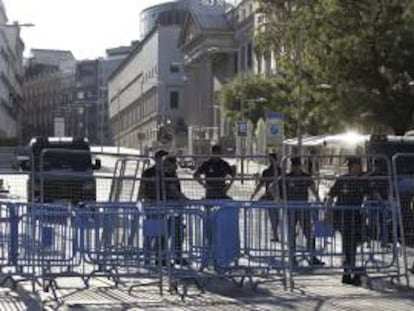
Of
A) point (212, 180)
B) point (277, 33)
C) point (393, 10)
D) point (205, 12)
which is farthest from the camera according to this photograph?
point (205, 12)

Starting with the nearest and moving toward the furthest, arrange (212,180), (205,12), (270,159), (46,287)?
(46,287)
(212,180)
(270,159)
(205,12)

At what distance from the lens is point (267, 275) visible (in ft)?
44.2

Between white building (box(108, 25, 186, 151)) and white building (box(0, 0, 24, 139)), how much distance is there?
17.1 meters

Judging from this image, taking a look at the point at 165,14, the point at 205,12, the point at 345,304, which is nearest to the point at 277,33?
the point at 345,304

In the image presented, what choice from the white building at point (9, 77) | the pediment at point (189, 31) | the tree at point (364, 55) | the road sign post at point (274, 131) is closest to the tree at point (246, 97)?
the road sign post at point (274, 131)

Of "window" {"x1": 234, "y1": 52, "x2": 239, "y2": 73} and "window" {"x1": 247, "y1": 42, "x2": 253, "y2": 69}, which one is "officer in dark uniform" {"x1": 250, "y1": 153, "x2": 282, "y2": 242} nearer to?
"window" {"x1": 247, "y1": 42, "x2": 253, "y2": 69}

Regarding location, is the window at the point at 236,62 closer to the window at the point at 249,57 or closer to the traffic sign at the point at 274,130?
the window at the point at 249,57

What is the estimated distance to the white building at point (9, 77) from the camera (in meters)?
142

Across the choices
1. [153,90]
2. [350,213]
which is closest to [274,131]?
[350,213]

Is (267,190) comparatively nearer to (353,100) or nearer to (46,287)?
(46,287)

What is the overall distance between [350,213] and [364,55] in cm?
2765

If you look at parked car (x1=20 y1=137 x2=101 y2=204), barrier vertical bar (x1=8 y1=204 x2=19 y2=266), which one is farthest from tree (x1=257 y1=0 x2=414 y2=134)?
barrier vertical bar (x1=8 y1=204 x2=19 y2=266)

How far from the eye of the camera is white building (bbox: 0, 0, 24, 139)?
14200cm

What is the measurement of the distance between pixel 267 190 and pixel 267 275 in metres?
2.28
